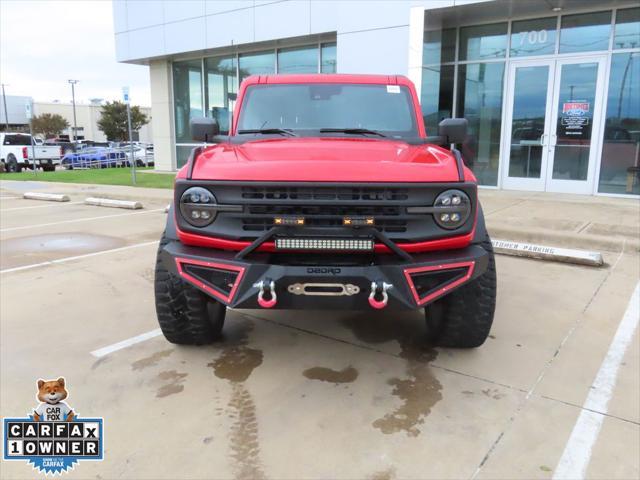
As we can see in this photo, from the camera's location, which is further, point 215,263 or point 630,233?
point 630,233

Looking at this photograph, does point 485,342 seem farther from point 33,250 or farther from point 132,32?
point 132,32

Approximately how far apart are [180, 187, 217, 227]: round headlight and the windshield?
1.23 metres

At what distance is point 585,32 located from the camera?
33.9ft

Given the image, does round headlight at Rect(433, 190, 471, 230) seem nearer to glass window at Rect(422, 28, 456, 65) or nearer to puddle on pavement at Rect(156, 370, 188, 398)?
puddle on pavement at Rect(156, 370, 188, 398)

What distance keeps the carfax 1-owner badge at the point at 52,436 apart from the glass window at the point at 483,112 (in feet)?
35.4

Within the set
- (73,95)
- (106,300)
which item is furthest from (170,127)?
(73,95)

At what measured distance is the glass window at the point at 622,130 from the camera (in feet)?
32.8

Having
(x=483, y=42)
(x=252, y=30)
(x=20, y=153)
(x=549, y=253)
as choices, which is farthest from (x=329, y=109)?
(x=20, y=153)

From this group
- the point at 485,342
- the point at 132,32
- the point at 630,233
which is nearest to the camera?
the point at 485,342

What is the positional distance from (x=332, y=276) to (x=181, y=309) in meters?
1.28

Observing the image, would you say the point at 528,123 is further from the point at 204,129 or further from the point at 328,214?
the point at 328,214

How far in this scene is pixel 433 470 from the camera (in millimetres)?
2299

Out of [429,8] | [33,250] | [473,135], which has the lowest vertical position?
[33,250]

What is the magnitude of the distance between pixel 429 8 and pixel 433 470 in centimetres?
1016
